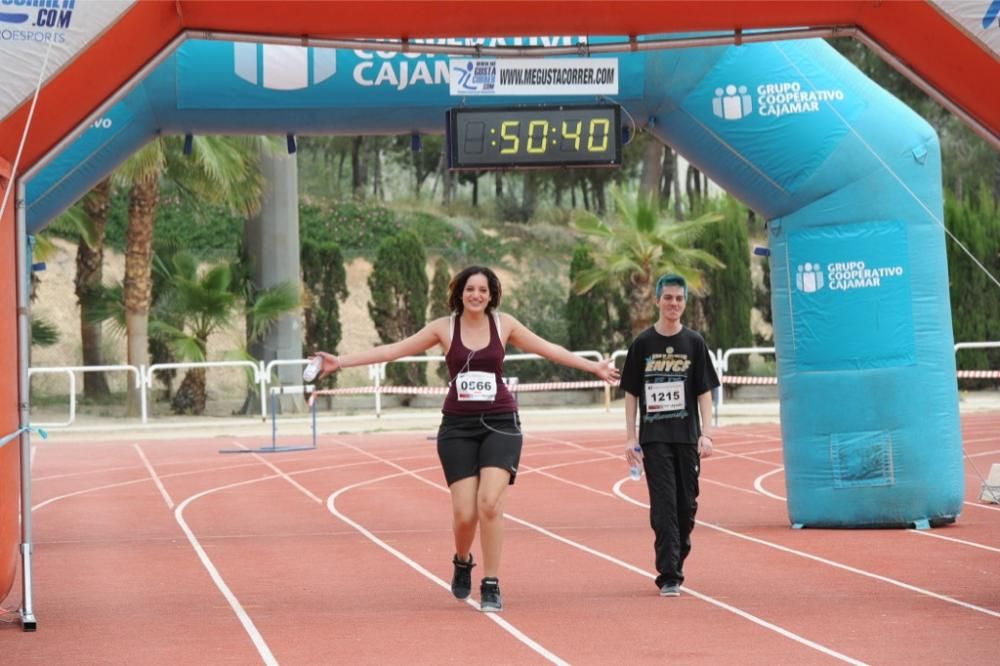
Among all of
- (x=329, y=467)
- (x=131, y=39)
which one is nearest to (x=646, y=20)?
(x=131, y=39)

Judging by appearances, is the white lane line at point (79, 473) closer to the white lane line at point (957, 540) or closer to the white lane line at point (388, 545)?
the white lane line at point (388, 545)

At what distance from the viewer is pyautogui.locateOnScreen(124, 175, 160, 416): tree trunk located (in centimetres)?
2952

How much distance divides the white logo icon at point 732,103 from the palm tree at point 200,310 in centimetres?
1870

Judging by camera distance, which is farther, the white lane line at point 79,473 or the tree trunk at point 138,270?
the tree trunk at point 138,270

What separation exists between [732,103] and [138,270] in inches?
761

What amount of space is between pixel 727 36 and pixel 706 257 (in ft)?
77.1

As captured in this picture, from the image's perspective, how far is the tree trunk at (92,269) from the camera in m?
31.1

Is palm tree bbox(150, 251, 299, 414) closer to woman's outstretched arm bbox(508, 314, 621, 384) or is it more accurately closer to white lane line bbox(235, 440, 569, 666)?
white lane line bbox(235, 440, 569, 666)

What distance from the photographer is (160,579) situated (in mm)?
10227

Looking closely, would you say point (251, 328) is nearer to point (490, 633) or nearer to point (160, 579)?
point (160, 579)

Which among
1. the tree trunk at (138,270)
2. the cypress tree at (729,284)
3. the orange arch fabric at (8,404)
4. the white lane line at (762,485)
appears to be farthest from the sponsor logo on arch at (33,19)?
the cypress tree at (729,284)

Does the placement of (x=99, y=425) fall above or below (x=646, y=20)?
below

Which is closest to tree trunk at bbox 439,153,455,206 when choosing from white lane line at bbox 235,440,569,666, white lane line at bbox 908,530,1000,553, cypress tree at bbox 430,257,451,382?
cypress tree at bbox 430,257,451,382

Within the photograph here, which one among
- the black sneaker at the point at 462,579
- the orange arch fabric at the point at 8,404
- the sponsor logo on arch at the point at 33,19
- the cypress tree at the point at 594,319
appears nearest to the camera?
the sponsor logo on arch at the point at 33,19
